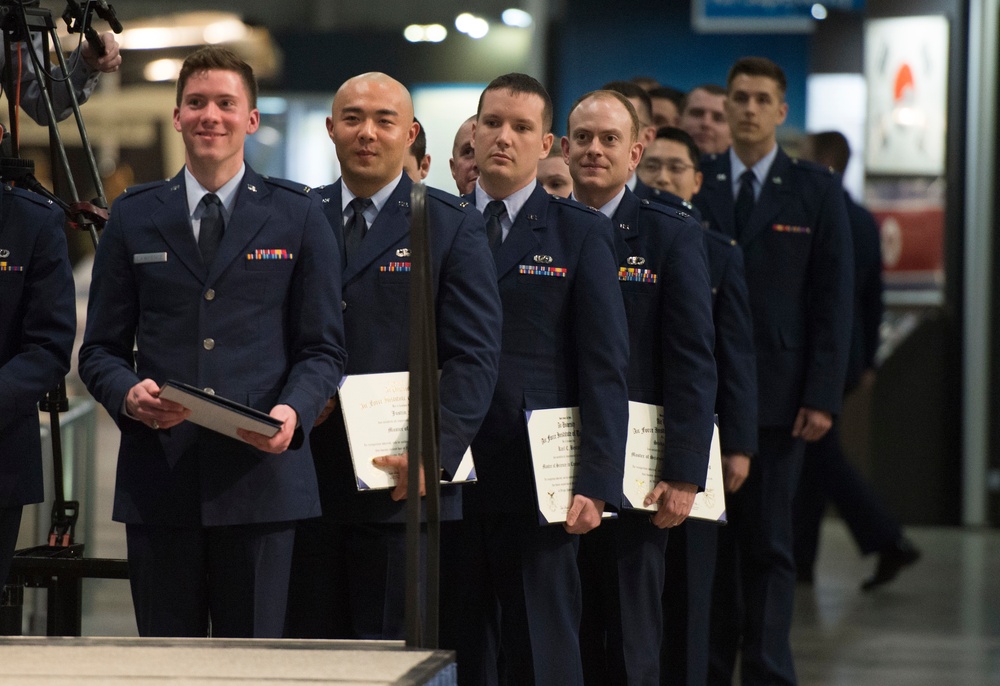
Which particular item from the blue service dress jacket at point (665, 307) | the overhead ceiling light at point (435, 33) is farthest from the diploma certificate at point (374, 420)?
the overhead ceiling light at point (435, 33)

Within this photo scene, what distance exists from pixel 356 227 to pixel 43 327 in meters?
0.65

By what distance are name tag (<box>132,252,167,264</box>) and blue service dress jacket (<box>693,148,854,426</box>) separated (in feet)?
6.71

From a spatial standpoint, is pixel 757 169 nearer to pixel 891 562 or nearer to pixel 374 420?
pixel 374 420

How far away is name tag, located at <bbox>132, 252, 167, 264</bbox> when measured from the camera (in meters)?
2.89

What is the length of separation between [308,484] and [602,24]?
221 inches

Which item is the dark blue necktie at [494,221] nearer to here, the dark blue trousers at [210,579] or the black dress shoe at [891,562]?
the dark blue trousers at [210,579]

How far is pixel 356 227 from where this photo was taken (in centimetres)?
323

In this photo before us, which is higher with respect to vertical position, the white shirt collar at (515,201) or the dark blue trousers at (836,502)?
the white shirt collar at (515,201)

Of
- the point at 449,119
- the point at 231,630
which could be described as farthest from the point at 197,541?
the point at 449,119

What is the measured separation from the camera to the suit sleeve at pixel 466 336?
9.82 feet

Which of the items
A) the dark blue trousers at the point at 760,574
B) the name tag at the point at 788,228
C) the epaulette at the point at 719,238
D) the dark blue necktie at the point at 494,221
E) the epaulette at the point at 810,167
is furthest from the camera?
the epaulette at the point at 810,167

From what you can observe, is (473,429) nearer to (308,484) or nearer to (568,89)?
(308,484)

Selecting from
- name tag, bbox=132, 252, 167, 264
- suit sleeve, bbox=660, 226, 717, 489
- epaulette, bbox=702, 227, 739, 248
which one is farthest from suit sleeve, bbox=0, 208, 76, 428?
epaulette, bbox=702, 227, 739, 248

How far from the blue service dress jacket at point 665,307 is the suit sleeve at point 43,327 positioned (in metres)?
1.23
